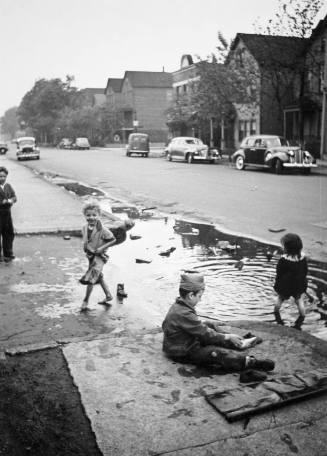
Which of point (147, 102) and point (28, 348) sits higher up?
point (147, 102)

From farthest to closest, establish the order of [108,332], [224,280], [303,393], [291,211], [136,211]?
[136,211], [291,211], [224,280], [108,332], [303,393]

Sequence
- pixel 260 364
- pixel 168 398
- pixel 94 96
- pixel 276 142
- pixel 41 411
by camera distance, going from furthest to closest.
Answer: pixel 94 96 < pixel 276 142 < pixel 260 364 < pixel 168 398 < pixel 41 411

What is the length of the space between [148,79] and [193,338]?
80.7 meters

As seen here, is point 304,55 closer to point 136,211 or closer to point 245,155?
point 245,155

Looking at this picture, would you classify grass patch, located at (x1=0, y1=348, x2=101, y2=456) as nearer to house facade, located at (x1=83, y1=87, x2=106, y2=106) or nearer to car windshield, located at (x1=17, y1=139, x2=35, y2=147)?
car windshield, located at (x1=17, y1=139, x2=35, y2=147)

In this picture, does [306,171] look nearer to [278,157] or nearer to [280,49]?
[278,157]

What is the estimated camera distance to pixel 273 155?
25.2 meters

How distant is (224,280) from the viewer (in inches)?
284

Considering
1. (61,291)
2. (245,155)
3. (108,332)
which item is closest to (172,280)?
(61,291)

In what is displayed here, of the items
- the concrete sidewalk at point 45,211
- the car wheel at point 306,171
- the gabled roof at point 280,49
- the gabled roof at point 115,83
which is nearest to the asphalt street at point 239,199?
the car wheel at point 306,171

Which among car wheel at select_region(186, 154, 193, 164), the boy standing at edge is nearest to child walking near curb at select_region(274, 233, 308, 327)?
the boy standing at edge

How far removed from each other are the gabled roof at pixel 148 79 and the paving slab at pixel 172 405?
257 ft

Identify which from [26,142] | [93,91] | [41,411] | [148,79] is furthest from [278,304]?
[93,91]

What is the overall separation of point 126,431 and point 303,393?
127 centimetres
